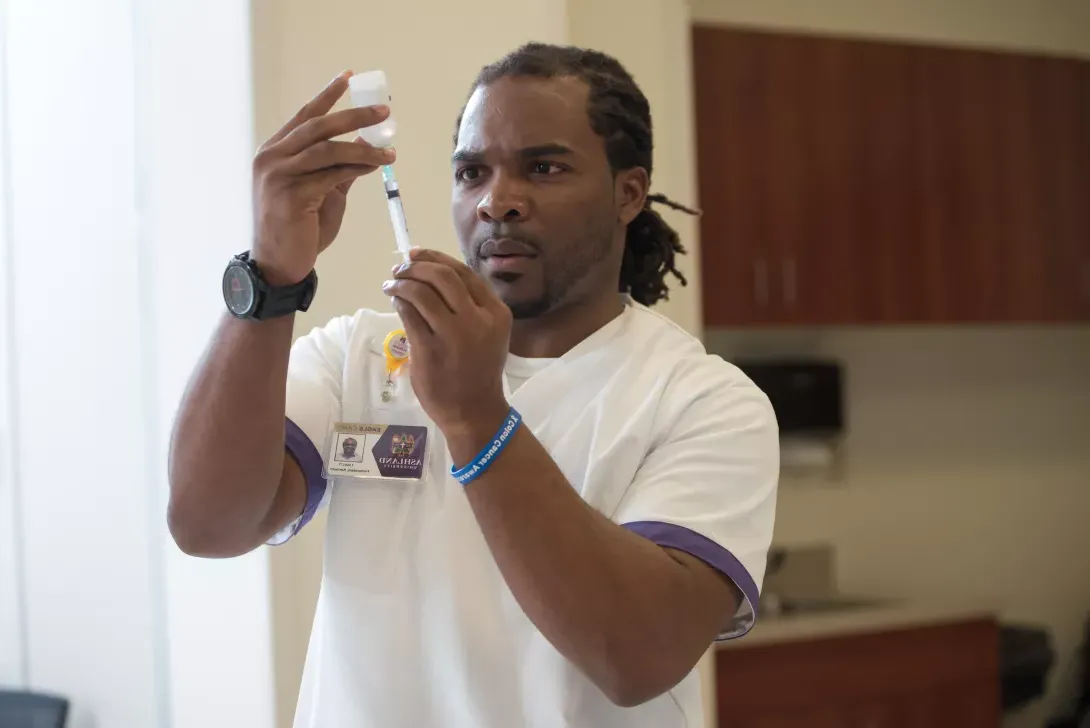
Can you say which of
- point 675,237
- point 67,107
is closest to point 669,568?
point 675,237

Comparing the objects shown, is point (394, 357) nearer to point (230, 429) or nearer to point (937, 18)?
point (230, 429)

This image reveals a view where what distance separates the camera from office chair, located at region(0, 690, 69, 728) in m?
2.38

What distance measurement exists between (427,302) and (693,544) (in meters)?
0.35

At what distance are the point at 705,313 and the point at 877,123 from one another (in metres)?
0.85

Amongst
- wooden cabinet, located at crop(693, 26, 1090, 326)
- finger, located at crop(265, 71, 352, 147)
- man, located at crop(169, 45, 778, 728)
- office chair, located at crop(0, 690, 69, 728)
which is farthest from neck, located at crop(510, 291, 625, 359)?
wooden cabinet, located at crop(693, 26, 1090, 326)

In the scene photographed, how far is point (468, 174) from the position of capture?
50.9 inches

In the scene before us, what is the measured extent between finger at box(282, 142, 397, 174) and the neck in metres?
0.32

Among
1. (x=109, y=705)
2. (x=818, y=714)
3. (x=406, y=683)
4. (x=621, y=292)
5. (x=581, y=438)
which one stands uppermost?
(x=621, y=292)

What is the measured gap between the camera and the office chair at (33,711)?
2383mm

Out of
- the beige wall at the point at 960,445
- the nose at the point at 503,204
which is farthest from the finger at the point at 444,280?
the beige wall at the point at 960,445

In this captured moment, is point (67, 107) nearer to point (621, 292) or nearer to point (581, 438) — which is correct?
point (621, 292)

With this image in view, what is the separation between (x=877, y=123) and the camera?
3.45 metres

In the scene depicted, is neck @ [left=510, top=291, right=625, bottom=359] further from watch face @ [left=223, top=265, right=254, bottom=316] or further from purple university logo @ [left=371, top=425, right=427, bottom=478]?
watch face @ [left=223, top=265, right=254, bottom=316]

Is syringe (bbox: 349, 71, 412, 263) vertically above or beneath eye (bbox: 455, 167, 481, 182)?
above
